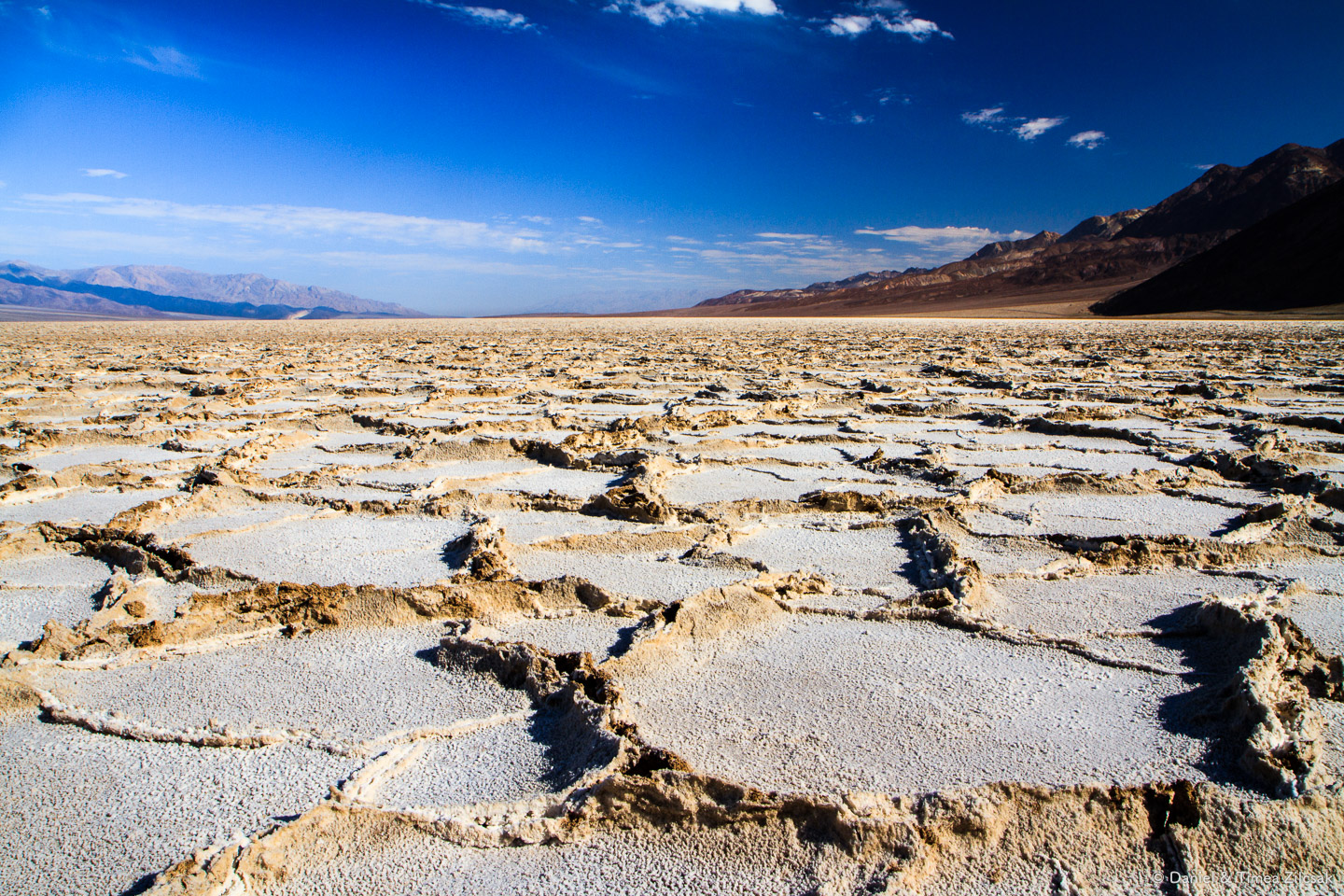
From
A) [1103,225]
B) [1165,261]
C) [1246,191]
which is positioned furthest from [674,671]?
[1103,225]

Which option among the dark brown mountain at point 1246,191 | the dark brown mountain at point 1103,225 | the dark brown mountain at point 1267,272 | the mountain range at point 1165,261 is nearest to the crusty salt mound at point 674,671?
the dark brown mountain at point 1267,272

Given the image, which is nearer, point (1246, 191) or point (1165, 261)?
point (1165, 261)

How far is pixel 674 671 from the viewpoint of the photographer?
148 centimetres

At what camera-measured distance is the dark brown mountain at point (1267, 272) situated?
2662 centimetres

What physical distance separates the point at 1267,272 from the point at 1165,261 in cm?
2757

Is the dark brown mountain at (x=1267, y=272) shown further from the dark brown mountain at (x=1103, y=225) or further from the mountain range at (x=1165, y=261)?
the dark brown mountain at (x=1103, y=225)

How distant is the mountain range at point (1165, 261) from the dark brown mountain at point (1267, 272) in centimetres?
6

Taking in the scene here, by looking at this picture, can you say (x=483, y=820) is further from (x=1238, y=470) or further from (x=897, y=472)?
(x=1238, y=470)

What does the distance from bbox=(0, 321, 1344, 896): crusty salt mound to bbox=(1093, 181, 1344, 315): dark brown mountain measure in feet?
103

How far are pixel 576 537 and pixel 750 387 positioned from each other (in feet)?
14.4

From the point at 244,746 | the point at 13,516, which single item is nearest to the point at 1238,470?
the point at 244,746

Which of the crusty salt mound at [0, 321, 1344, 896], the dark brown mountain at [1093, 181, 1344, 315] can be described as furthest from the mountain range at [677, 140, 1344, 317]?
the crusty salt mound at [0, 321, 1344, 896]

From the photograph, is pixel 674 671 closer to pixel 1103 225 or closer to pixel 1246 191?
pixel 1246 191

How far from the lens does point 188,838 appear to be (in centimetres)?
103
